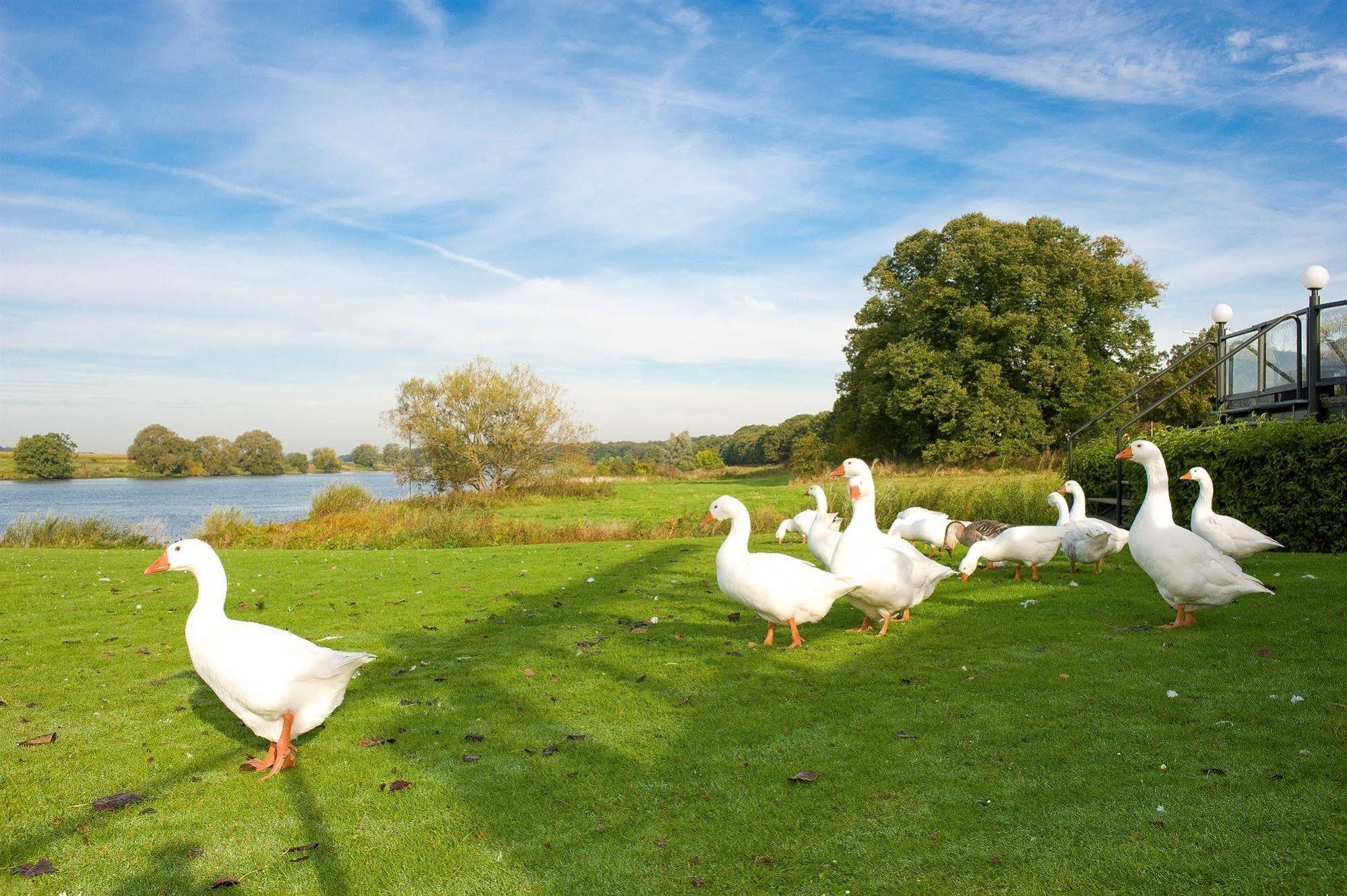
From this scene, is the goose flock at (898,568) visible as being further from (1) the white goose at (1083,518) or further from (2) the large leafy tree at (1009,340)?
(2) the large leafy tree at (1009,340)

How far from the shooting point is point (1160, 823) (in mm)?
3535

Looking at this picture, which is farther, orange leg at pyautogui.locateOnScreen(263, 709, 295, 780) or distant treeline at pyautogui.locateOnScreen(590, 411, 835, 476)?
distant treeline at pyautogui.locateOnScreen(590, 411, 835, 476)

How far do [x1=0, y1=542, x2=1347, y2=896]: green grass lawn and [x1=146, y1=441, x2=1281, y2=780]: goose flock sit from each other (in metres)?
0.38

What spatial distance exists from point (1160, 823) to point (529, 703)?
13.7 feet

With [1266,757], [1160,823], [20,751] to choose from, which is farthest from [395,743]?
[1266,757]

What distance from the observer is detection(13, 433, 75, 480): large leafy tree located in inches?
2020

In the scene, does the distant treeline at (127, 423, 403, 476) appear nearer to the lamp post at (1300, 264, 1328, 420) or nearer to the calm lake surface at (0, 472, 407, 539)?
the calm lake surface at (0, 472, 407, 539)

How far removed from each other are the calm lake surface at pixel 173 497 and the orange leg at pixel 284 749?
2317cm

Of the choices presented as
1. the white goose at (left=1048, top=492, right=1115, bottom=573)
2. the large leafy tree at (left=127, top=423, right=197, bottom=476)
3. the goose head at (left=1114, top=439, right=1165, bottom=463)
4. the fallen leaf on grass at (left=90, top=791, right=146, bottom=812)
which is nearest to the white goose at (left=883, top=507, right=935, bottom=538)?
the white goose at (left=1048, top=492, right=1115, bottom=573)

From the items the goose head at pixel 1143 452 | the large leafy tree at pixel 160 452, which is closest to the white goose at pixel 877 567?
the goose head at pixel 1143 452

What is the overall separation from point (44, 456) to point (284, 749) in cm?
6334

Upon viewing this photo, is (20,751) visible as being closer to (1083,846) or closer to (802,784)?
(802,784)

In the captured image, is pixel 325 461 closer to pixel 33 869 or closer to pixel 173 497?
pixel 173 497

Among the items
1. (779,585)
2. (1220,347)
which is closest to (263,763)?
(779,585)
